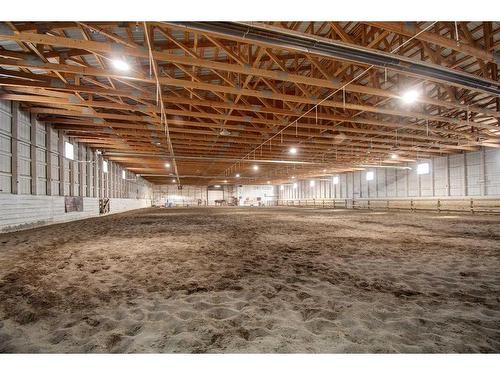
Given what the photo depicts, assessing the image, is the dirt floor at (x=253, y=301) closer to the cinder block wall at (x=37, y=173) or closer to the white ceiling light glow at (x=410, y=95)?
the white ceiling light glow at (x=410, y=95)

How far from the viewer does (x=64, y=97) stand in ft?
34.4

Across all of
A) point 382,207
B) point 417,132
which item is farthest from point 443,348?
point 382,207

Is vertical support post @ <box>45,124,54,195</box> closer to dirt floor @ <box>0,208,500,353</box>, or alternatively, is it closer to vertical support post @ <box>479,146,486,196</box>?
dirt floor @ <box>0,208,500,353</box>

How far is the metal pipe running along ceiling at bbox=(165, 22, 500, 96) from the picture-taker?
5.17 m

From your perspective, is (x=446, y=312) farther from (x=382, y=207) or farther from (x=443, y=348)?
(x=382, y=207)

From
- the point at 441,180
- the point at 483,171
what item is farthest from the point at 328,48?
the point at 441,180

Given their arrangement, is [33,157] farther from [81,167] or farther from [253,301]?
[253,301]

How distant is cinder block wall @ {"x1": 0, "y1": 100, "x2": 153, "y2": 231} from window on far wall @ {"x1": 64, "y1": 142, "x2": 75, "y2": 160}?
0.88 feet

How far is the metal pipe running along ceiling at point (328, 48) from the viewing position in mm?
5168

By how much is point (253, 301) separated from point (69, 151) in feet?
57.7

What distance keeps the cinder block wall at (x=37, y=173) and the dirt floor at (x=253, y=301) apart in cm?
686

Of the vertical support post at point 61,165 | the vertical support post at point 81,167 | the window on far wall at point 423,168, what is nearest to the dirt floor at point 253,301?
the vertical support post at point 61,165

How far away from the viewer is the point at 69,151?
16.3m
